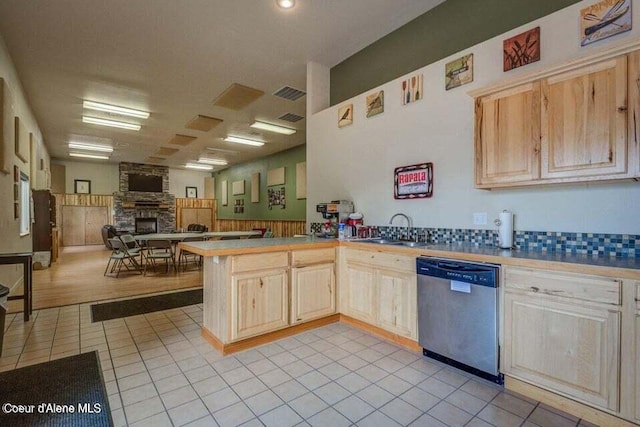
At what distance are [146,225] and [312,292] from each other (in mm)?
11483

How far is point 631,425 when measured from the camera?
5.33 feet

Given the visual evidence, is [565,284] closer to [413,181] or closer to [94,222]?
[413,181]

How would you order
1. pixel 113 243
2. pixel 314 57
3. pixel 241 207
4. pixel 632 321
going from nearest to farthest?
1. pixel 632 321
2. pixel 314 57
3. pixel 113 243
4. pixel 241 207

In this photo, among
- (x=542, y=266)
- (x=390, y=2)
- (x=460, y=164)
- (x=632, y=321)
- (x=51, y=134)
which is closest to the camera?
(x=632, y=321)

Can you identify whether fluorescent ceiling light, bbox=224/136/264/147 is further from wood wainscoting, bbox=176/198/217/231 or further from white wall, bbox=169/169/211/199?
white wall, bbox=169/169/211/199

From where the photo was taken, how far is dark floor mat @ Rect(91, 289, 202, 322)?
3.68 meters

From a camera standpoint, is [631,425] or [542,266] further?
[542,266]

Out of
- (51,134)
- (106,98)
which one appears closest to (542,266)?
(106,98)

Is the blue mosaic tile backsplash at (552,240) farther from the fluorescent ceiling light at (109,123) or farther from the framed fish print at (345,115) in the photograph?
the fluorescent ceiling light at (109,123)

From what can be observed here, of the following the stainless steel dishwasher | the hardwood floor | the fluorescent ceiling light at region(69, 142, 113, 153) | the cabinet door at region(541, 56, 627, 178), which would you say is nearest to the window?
the hardwood floor

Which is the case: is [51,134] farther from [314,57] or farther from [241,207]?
[314,57]

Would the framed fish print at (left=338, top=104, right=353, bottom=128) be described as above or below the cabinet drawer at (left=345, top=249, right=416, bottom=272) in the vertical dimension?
above

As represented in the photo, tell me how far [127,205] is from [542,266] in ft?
43.6

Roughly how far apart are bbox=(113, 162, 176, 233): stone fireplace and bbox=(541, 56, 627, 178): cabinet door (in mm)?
13181
